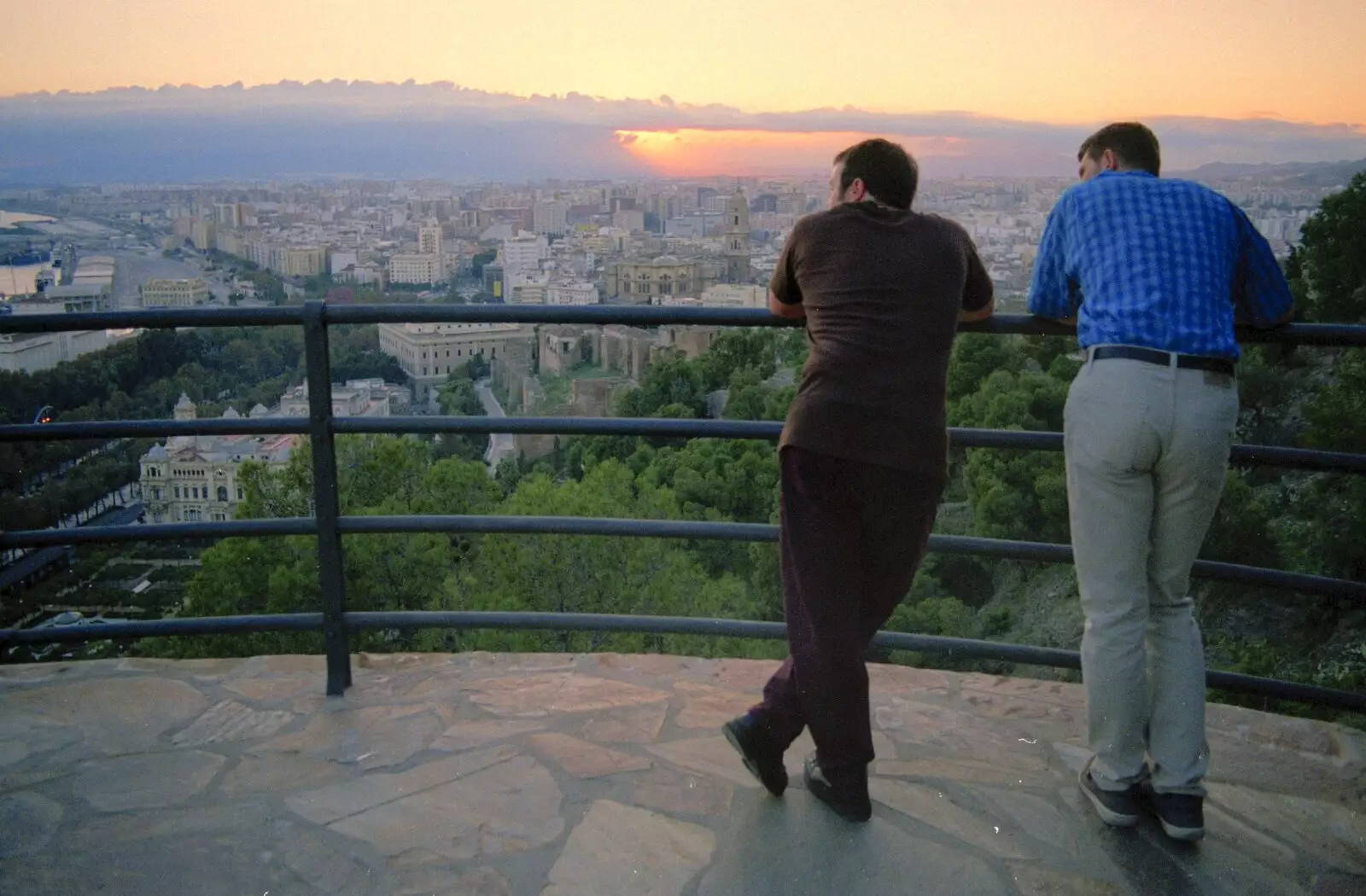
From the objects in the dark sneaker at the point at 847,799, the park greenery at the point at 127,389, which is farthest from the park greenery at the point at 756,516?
the dark sneaker at the point at 847,799

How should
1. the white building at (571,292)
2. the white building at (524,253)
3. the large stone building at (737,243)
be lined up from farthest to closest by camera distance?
the white building at (524,253) < the white building at (571,292) < the large stone building at (737,243)

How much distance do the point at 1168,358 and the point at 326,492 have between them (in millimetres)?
2338

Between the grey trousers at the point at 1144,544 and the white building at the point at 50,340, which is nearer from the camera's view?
the grey trousers at the point at 1144,544

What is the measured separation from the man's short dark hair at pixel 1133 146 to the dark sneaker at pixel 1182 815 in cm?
148

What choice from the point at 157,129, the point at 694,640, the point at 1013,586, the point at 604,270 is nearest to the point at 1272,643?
the point at 1013,586

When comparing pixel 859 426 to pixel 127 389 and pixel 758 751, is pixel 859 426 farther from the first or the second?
pixel 127 389

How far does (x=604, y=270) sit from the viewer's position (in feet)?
58.5

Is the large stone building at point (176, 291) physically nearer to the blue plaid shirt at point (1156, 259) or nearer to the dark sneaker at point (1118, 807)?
the blue plaid shirt at point (1156, 259)

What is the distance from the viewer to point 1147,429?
7.97ft

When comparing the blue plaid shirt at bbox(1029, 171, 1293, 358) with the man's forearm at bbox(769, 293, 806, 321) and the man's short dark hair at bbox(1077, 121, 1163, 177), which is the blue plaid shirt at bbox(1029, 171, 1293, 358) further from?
the man's forearm at bbox(769, 293, 806, 321)

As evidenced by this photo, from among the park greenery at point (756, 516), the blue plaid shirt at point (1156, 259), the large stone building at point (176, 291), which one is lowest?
the park greenery at point (756, 516)

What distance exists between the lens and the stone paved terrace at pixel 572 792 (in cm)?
248

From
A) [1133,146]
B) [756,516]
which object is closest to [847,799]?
[1133,146]

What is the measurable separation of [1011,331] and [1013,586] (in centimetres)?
2374
